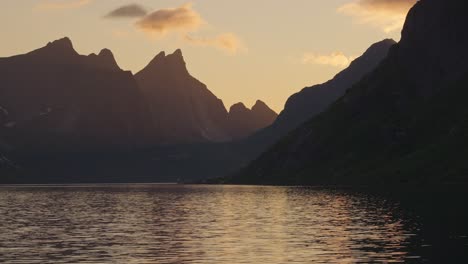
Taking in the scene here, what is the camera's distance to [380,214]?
137000 mm

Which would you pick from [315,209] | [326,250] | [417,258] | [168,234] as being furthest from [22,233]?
[315,209]

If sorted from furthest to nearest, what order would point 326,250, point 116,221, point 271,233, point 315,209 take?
point 315,209 < point 116,221 < point 271,233 < point 326,250

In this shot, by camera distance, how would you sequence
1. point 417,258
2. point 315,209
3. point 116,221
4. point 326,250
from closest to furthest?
point 417,258
point 326,250
point 116,221
point 315,209

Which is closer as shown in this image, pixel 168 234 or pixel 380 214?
pixel 168 234

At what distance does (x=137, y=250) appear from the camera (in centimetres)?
8444

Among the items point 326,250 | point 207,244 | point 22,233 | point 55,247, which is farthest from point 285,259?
point 22,233

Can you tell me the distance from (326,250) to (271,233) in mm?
21198

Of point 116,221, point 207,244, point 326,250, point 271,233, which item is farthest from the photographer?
point 116,221

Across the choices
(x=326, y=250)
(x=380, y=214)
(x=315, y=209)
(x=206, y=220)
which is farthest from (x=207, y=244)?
(x=315, y=209)

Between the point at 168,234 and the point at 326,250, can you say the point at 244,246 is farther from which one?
the point at 168,234

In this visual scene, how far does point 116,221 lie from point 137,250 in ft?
156

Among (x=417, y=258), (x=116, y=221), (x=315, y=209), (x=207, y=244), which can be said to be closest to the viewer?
(x=417, y=258)

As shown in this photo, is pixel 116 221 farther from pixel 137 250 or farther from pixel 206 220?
pixel 137 250

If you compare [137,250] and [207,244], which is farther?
[207,244]
